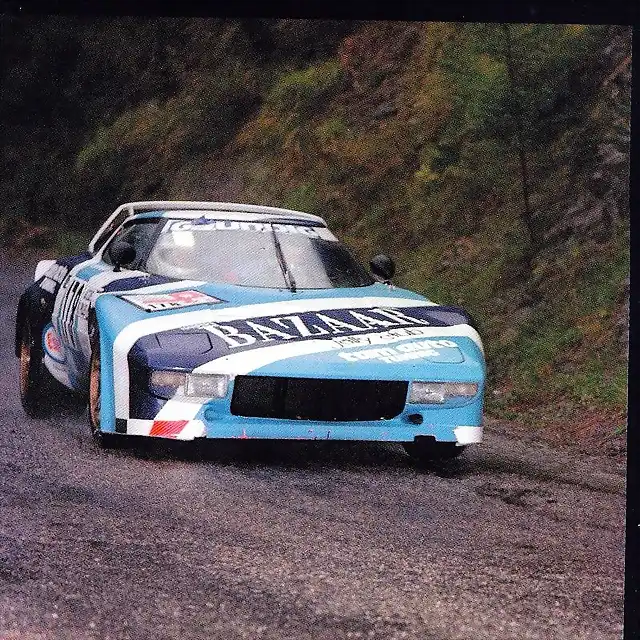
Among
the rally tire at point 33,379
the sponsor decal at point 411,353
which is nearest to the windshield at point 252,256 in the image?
the sponsor decal at point 411,353

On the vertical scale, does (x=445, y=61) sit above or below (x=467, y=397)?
above

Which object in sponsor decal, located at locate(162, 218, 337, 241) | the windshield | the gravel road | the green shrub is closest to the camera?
the gravel road

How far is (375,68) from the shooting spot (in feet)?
13.9

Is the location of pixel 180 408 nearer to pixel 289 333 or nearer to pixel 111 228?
pixel 289 333

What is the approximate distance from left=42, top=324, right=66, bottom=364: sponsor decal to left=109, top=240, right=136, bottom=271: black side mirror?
45 centimetres

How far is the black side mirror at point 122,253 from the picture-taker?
13.0 ft

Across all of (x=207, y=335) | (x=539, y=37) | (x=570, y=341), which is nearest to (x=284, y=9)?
(x=539, y=37)

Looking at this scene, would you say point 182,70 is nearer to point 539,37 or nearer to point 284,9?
point 284,9

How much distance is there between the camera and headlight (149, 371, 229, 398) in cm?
342

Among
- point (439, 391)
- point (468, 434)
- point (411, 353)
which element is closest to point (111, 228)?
point (411, 353)

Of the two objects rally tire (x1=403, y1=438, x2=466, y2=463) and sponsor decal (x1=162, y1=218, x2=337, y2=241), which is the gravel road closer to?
rally tire (x1=403, y1=438, x2=466, y2=463)

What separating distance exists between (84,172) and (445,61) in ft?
5.34

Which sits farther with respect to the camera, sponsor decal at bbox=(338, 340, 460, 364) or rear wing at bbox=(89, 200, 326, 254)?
rear wing at bbox=(89, 200, 326, 254)

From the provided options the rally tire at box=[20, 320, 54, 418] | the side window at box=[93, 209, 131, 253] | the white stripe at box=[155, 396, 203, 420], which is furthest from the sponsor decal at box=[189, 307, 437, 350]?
the rally tire at box=[20, 320, 54, 418]
